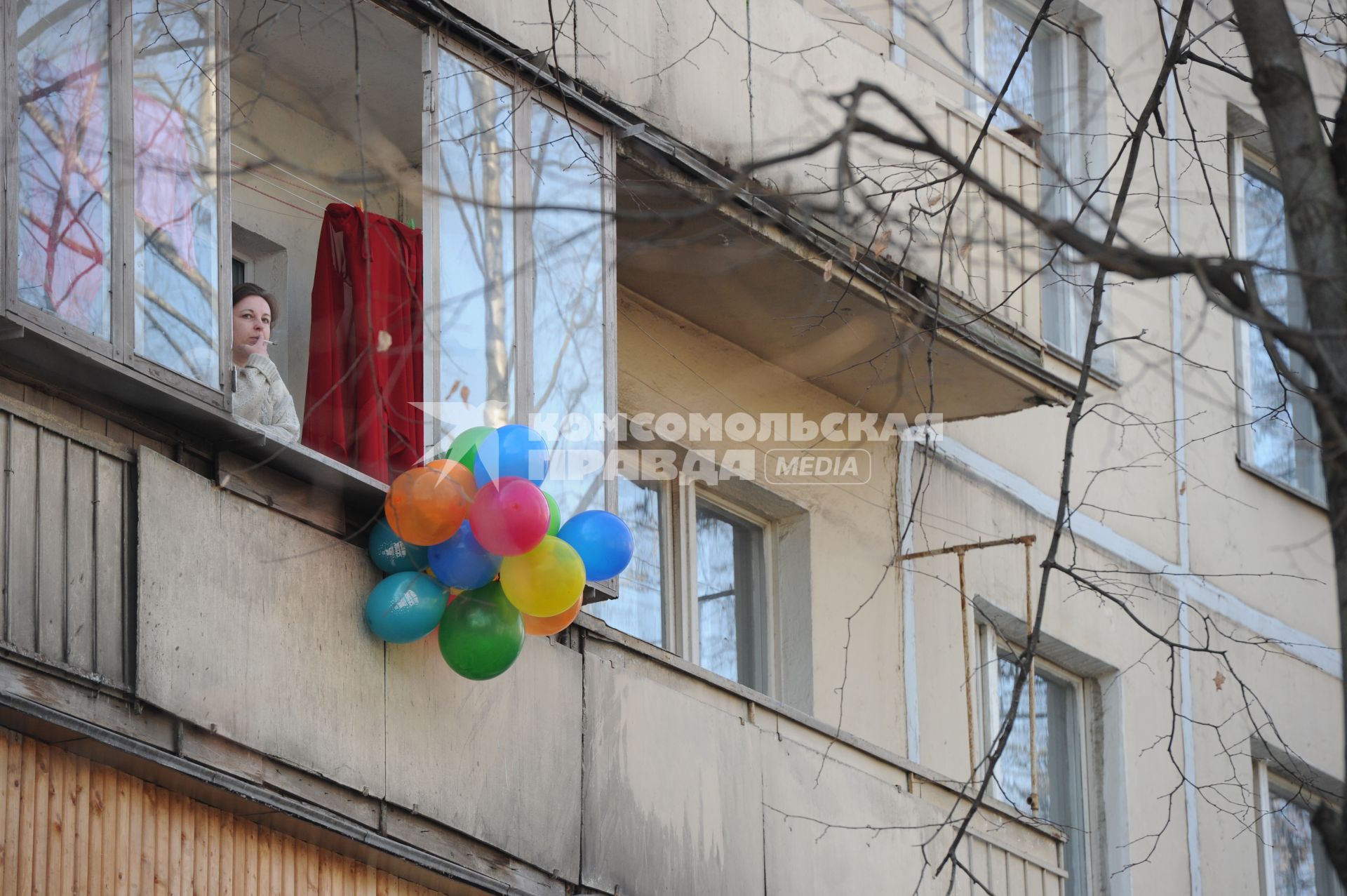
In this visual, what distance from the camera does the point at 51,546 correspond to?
597cm

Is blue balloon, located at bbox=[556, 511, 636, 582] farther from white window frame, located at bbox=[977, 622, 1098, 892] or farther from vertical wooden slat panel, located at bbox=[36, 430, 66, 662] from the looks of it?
white window frame, located at bbox=[977, 622, 1098, 892]

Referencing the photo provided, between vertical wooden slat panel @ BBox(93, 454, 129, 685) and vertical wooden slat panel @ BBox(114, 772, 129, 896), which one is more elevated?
vertical wooden slat panel @ BBox(93, 454, 129, 685)

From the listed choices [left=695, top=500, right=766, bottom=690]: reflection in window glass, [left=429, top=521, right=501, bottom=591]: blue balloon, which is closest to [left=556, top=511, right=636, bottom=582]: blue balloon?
[left=429, top=521, right=501, bottom=591]: blue balloon

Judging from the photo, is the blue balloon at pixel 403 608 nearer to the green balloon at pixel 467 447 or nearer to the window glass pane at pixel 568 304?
the green balloon at pixel 467 447

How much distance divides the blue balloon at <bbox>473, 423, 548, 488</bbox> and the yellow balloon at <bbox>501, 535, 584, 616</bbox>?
0.80ft

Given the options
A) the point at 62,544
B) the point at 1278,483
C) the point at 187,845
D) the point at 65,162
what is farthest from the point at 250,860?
the point at 1278,483

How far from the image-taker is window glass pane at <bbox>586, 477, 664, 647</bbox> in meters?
10.2

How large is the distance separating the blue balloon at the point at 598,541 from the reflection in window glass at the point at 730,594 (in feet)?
11.0

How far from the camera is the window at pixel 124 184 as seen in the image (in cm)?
601

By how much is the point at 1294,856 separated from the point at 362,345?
8169 millimetres

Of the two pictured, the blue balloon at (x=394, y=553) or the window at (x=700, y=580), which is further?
the window at (x=700, y=580)

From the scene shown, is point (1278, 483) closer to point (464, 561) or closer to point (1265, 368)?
point (1265, 368)

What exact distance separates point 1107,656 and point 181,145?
766 centimetres

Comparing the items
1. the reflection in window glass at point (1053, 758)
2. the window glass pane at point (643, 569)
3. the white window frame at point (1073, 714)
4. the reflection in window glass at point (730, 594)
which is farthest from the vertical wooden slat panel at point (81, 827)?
the reflection in window glass at point (1053, 758)
